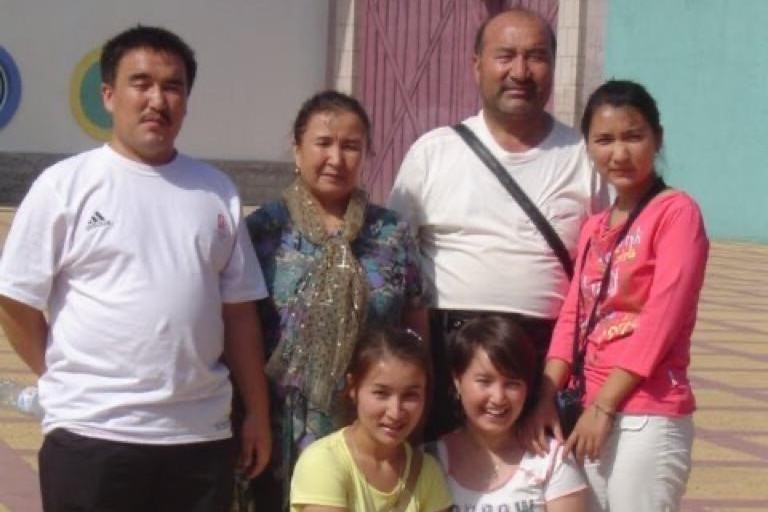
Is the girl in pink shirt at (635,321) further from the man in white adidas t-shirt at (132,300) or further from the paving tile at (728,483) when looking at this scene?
the paving tile at (728,483)

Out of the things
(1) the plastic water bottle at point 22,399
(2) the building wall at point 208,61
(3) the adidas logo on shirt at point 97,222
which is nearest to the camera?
(3) the adidas logo on shirt at point 97,222

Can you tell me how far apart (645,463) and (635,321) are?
315 mm

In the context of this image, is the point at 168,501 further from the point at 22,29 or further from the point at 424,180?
the point at 22,29

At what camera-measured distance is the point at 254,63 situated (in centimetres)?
2144

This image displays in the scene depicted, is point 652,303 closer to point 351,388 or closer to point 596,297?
point 596,297

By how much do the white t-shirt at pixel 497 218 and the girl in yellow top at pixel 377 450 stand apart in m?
0.33

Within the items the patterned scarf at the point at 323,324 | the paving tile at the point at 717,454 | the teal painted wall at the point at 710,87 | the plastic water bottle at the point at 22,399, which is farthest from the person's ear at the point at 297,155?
the teal painted wall at the point at 710,87

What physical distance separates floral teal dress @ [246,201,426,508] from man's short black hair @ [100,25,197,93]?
1.39 ft

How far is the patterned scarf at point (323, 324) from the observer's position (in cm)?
367

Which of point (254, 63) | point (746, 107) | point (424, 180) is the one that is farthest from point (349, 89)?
point (424, 180)

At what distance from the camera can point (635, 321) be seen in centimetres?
359

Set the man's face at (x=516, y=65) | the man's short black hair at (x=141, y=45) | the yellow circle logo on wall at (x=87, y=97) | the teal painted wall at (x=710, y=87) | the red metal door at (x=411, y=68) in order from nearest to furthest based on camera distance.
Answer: the man's short black hair at (x=141, y=45) < the man's face at (x=516, y=65) < the teal painted wall at (x=710, y=87) < the red metal door at (x=411, y=68) < the yellow circle logo on wall at (x=87, y=97)

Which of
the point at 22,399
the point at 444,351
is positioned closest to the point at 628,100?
the point at 444,351

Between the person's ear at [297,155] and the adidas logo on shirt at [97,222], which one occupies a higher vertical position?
the person's ear at [297,155]
